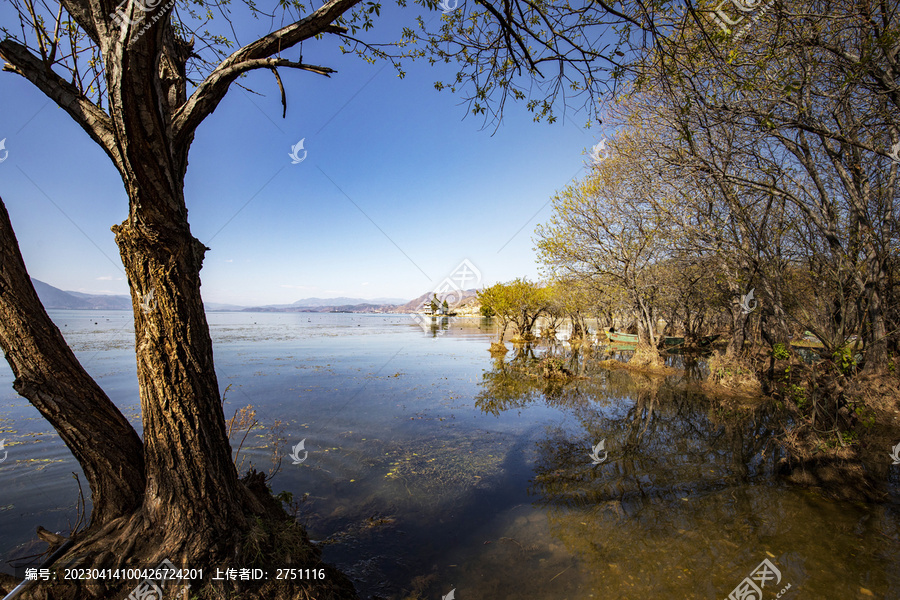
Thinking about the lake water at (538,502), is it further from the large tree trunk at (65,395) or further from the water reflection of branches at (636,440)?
the large tree trunk at (65,395)

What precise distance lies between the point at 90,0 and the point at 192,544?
405 cm

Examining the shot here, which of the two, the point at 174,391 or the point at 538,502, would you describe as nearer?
the point at 174,391

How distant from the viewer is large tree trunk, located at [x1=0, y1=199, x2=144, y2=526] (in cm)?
261

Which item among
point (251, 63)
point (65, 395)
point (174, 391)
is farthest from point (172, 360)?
point (251, 63)

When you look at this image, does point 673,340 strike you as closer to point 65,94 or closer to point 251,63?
point 251,63

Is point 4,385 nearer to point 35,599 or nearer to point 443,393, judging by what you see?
point 443,393

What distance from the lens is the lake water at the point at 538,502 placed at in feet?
12.8

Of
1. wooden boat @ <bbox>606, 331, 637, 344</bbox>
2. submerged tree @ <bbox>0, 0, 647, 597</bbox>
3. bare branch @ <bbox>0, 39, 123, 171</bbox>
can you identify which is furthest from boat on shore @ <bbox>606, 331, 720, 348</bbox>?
bare branch @ <bbox>0, 39, 123, 171</bbox>

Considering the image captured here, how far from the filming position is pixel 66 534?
4523 mm

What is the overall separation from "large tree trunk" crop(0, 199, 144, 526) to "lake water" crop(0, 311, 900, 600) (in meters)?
2.41

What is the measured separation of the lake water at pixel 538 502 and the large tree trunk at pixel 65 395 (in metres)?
2.41

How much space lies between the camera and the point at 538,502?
549 cm

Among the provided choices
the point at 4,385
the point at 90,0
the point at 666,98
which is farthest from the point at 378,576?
the point at 4,385

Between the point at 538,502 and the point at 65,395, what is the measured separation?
5.72 metres
